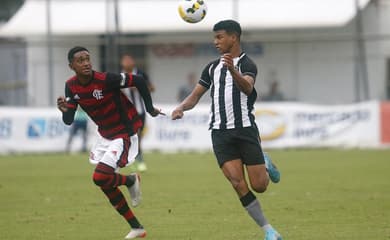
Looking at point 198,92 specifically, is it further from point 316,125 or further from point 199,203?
point 316,125

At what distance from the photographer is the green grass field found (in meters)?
10.7

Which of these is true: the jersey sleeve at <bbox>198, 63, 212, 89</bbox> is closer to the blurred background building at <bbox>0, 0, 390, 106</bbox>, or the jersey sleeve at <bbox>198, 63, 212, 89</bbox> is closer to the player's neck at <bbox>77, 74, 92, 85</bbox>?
the player's neck at <bbox>77, 74, 92, 85</bbox>

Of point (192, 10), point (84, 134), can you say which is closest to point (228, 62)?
point (192, 10)

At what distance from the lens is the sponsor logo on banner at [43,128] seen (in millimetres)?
27031

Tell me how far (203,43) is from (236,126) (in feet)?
74.5

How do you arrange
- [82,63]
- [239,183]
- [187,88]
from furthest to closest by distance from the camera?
1. [187,88]
2. [82,63]
3. [239,183]

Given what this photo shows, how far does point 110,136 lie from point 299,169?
9.84 meters

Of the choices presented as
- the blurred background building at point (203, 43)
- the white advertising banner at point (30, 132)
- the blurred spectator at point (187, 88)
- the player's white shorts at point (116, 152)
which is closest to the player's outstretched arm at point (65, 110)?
the player's white shorts at point (116, 152)

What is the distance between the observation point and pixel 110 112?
1070 centimetres

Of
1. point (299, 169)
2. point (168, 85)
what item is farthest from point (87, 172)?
point (168, 85)

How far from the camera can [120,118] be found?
1076cm

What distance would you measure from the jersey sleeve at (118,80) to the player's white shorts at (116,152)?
60 centimetres

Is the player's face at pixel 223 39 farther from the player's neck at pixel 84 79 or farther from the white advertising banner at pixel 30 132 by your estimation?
the white advertising banner at pixel 30 132

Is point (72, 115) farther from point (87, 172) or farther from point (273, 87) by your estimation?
point (273, 87)
